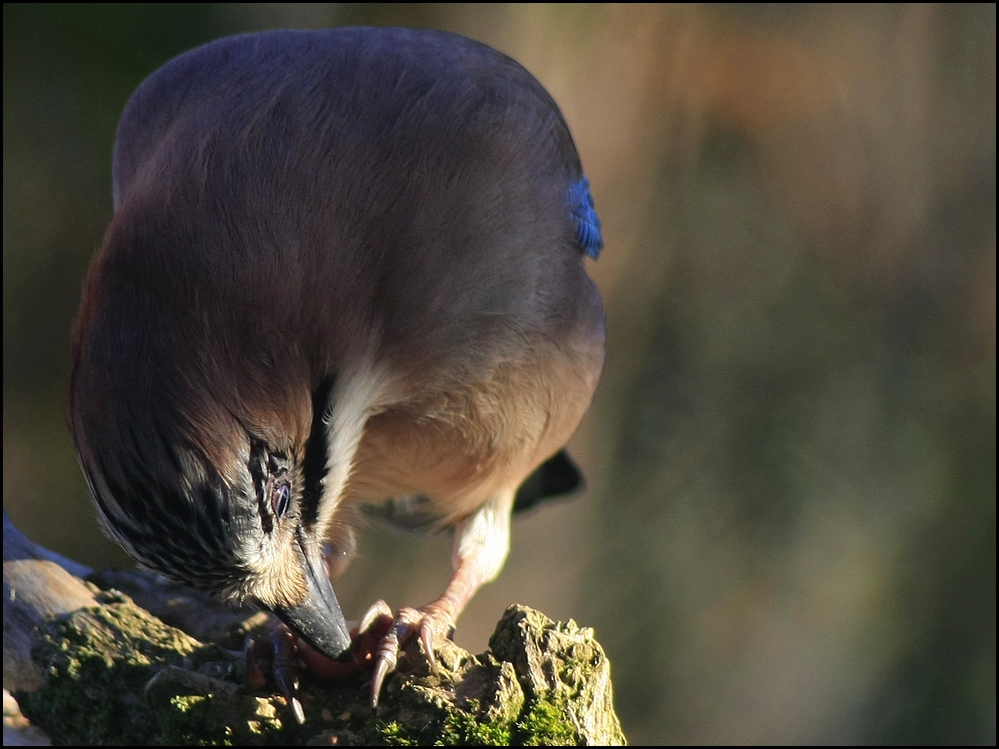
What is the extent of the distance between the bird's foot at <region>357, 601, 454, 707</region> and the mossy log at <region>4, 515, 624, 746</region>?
3cm

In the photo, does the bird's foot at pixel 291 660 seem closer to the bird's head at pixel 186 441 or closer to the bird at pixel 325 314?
the bird at pixel 325 314

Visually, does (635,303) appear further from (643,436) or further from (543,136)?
(543,136)

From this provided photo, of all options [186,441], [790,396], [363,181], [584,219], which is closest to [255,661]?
[186,441]

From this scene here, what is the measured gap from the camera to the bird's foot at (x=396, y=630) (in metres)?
2.36

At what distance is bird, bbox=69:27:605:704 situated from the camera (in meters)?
2.08

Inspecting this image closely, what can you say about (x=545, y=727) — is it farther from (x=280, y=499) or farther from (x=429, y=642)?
(x=280, y=499)

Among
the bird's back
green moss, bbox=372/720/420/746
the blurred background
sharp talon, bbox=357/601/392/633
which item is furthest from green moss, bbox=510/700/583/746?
the blurred background

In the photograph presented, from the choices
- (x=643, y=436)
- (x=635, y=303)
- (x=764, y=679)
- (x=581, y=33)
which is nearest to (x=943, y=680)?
(x=764, y=679)

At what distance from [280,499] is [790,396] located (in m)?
5.26

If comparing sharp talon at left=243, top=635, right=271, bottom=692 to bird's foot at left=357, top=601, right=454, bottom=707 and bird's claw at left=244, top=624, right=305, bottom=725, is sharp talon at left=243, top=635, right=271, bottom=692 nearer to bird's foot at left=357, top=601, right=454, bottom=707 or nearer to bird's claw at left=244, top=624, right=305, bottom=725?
bird's claw at left=244, top=624, right=305, bottom=725

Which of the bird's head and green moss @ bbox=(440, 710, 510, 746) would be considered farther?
green moss @ bbox=(440, 710, 510, 746)

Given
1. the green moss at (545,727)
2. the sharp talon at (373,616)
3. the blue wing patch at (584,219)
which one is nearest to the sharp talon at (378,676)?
the sharp talon at (373,616)

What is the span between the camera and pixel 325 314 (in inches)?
92.1

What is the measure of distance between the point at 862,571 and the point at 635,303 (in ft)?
7.53
